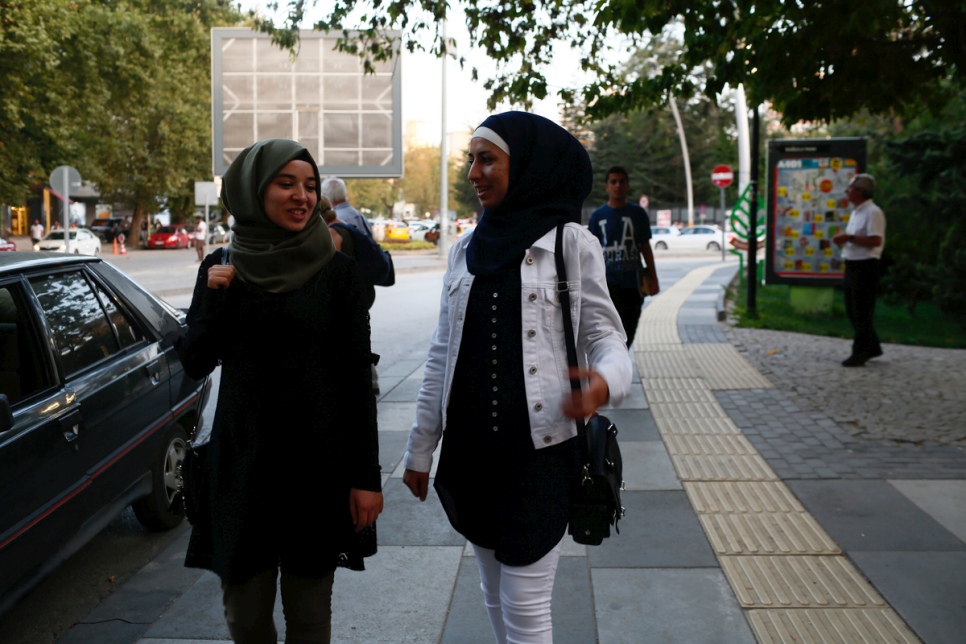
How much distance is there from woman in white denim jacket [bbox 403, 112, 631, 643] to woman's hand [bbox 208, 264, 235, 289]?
0.61 metres

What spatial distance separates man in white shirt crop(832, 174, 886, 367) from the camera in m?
8.75

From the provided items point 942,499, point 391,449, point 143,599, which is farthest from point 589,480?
point 391,449

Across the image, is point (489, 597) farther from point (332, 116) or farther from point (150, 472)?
point (332, 116)

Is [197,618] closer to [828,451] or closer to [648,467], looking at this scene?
[648,467]

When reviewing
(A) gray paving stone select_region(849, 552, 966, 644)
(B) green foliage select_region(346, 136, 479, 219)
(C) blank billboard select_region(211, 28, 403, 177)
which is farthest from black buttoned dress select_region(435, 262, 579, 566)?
(B) green foliage select_region(346, 136, 479, 219)

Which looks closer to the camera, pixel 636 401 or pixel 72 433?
pixel 72 433

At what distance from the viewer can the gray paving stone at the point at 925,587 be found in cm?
354

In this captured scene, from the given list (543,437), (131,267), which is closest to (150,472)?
(543,437)

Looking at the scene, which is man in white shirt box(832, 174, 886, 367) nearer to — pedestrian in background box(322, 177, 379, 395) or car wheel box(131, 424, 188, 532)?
pedestrian in background box(322, 177, 379, 395)

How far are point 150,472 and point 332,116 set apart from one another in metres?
24.2

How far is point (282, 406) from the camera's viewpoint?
2.53m

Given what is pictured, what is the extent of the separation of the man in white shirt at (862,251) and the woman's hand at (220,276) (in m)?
7.48

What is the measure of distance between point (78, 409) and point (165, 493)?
3.61 ft

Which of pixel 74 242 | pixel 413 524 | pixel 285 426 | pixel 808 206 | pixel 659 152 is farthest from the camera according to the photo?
pixel 659 152
